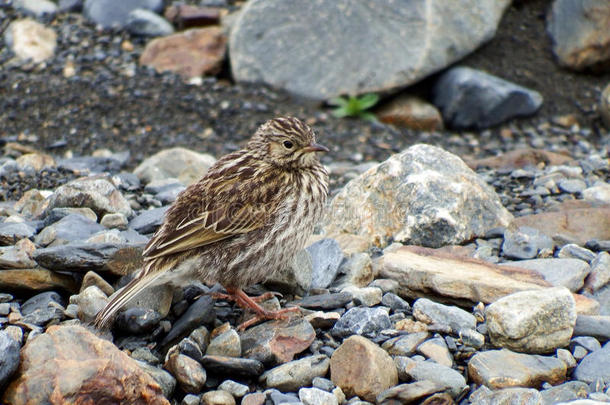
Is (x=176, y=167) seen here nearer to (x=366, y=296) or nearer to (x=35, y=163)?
(x=35, y=163)

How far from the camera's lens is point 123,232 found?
6.70 m

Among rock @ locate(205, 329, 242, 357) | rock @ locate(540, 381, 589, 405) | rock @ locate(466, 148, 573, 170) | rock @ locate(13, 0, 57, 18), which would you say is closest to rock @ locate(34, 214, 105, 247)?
rock @ locate(205, 329, 242, 357)

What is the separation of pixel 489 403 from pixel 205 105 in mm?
8439

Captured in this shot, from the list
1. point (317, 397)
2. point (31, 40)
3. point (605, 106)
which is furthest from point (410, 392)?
point (31, 40)

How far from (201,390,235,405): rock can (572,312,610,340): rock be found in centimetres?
235

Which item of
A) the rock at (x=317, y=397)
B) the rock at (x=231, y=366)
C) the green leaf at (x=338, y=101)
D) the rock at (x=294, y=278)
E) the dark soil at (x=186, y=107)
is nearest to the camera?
the rock at (x=317, y=397)

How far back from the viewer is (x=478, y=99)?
→ 12789 mm

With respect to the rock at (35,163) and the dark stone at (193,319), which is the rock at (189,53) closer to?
the rock at (35,163)

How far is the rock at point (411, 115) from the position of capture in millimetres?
12750

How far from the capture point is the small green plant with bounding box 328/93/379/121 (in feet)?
41.0

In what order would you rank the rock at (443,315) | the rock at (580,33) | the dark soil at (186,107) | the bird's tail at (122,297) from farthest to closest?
1. the rock at (580,33)
2. the dark soil at (186,107)
3. the rock at (443,315)
4. the bird's tail at (122,297)

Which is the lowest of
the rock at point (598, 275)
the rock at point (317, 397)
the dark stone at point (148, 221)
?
the rock at point (598, 275)

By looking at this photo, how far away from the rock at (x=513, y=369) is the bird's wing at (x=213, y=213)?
5.85 feet

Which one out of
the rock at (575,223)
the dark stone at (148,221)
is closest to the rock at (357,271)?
the dark stone at (148,221)
